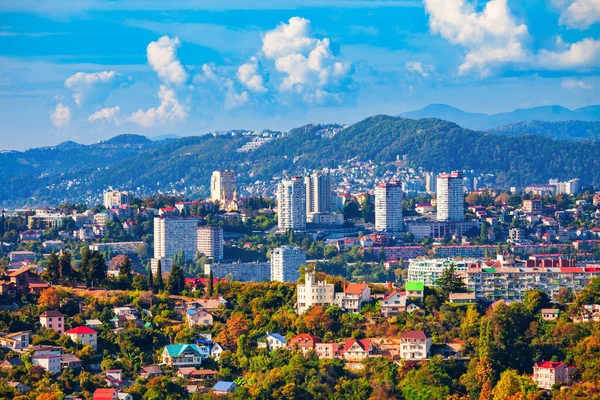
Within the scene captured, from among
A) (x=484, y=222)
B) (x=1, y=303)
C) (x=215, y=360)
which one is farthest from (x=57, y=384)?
(x=484, y=222)

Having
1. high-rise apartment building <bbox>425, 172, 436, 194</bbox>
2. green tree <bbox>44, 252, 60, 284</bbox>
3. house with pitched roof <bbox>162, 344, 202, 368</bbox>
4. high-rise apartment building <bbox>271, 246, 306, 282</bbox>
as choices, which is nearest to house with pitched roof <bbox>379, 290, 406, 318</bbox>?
house with pitched roof <bbox>162, 344, 202, 368</bbox>

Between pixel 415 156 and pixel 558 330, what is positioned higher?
pixel 415 156

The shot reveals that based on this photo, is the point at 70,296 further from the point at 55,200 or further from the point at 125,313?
the point at 55,200

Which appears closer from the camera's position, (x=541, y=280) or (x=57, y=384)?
(x=57, y=384)

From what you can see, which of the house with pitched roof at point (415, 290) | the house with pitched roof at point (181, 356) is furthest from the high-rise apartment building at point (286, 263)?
the house with pitched roof at point (181, 356)

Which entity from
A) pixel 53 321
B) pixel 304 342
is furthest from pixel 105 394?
pixel 304 342
